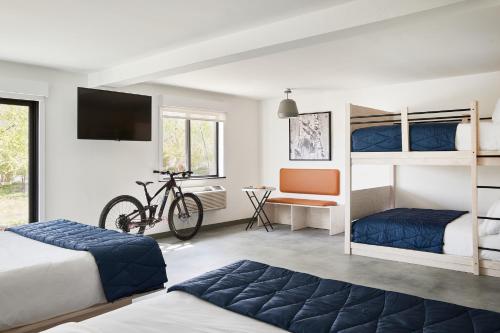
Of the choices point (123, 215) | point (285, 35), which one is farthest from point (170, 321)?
point (123, 215)

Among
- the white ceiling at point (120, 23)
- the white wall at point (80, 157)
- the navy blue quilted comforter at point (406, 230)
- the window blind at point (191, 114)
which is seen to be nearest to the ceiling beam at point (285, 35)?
the white ceiling at point (120, 23)

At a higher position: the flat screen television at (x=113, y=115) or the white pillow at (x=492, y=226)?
the flat screen television at (x=113, y=115)

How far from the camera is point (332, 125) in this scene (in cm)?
672

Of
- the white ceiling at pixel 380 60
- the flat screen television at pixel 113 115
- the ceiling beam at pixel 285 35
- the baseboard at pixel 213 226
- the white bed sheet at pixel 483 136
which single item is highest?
the white ceiling at pixel 380 60

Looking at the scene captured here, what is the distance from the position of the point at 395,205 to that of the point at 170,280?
147 inches

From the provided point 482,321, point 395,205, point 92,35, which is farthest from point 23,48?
point 395,205

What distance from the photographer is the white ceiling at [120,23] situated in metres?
2.87

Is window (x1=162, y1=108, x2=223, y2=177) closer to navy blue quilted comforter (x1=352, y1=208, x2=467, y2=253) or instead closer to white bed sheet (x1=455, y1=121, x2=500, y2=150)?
navy blue quilted comforter (x1=352, y1=208, x2=467, y2=253)

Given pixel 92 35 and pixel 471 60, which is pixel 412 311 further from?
pixel 471 60

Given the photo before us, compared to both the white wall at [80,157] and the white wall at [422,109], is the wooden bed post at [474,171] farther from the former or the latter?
the white wall at [80,157]

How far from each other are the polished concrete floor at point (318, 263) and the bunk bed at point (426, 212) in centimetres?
15

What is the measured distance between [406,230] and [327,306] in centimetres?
311

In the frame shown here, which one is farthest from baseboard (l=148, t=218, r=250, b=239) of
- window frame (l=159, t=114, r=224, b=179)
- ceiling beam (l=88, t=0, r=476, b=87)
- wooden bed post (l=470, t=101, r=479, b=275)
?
wooden bed post (l=470, t=101, r=479, b=275)

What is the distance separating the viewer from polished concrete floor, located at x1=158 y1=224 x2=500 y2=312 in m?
3.62
